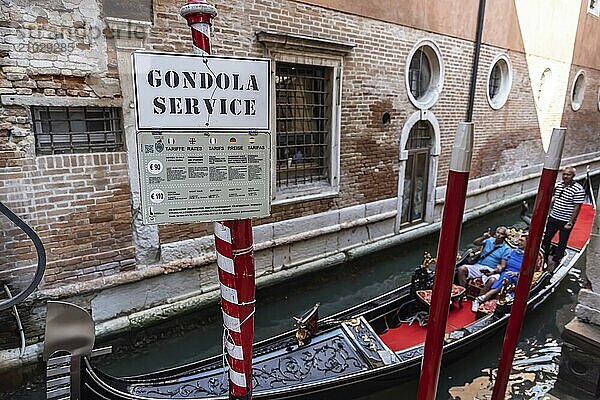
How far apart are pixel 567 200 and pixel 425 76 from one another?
2640 mm

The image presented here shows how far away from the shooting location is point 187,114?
132 cm

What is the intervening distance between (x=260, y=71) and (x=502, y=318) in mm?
2971

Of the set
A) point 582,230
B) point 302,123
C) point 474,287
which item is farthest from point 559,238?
point 302,123

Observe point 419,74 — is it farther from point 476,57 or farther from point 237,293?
point 237,293

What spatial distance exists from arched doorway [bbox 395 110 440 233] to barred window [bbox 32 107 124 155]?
3829 mm

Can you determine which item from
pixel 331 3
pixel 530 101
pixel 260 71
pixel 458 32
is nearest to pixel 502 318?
pixel 260 71

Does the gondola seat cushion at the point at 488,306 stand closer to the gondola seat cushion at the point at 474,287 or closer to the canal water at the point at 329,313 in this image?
the gondola seat cushion at the point at 474,287

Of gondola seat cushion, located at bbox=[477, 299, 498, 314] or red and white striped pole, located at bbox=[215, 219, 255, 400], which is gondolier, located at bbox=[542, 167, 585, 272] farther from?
red and white striped pole, located at bbox=[215, 219, 255, 400]

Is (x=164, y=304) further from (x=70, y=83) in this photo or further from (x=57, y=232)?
(x=70, y=83)

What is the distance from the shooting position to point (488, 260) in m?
4.17

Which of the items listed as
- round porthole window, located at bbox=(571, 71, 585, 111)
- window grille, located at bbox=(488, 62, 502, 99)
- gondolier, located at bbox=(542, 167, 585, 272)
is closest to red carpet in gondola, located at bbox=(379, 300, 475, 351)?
gondolier, located at bbox=(542, 167, 585, 272)

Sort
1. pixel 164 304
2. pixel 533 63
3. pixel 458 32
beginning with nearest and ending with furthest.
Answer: pixel 164 304 < pixel 458 32 < pixel 533 63

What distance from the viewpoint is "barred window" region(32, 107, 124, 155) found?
3.17m

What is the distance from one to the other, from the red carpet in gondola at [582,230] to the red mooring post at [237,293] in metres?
4.81
